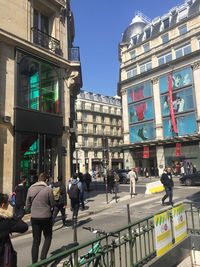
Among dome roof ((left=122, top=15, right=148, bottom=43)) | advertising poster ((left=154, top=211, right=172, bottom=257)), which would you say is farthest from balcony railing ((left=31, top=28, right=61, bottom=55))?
dome roof ((left=122, top=15, right=148, bottom=43))

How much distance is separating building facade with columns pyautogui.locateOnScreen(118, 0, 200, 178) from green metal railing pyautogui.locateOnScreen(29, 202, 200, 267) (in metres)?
30.1

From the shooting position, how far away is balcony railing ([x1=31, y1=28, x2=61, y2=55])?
44.7 ft

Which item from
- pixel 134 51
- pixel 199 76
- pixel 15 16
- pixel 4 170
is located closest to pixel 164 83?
pixel 199 76

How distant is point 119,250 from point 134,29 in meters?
47.3

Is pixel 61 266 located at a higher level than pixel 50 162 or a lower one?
lower

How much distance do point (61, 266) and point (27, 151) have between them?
29.5 ft

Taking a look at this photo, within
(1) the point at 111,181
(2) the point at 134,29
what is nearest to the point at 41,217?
(1) the point at 111,181

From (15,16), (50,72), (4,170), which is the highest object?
(15,16)

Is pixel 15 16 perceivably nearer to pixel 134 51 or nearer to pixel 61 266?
pixel 61 266

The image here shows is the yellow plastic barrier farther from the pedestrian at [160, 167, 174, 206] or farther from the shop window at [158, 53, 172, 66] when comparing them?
the shop window at [158, 53, 172, 66]

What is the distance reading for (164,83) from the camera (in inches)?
1496

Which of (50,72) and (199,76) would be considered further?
(199,76)

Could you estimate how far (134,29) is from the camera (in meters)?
47.0

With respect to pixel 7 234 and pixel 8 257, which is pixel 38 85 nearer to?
pixel 7 234
